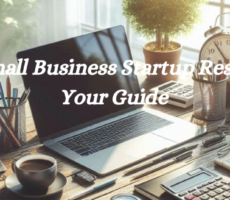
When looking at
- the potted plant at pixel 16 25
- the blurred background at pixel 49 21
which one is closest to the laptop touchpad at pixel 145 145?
the blurred background at pixel 49 21

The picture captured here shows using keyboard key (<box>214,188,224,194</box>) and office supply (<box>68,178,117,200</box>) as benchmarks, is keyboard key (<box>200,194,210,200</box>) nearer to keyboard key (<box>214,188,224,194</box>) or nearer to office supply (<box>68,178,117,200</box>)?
keyboard key (<box>214,188,224,194</box>)

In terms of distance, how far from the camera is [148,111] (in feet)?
5.40

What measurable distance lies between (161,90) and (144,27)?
11.8 inches

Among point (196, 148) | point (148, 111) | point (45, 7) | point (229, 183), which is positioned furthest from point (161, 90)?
point (45, 7)

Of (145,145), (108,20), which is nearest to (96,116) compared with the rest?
(145,145)

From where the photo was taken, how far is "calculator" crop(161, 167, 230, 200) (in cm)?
110

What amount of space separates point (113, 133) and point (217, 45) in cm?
57

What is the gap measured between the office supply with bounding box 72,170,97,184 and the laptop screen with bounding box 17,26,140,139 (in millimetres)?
237

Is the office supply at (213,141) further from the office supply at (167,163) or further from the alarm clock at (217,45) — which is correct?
the alarm clock at (217,45)

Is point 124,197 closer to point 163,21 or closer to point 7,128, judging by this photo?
point 7,128

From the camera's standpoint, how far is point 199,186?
1.14 m

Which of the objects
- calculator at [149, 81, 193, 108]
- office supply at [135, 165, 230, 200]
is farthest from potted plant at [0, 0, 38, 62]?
office supply at [135, 165, 230, 200]

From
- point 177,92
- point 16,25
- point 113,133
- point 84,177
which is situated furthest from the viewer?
point 16,25

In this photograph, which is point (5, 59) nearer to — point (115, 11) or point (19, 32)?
point (19, 32)
